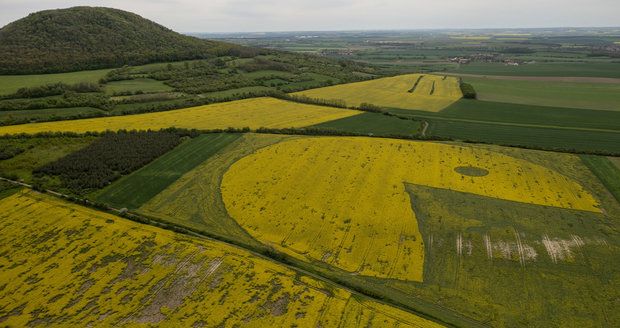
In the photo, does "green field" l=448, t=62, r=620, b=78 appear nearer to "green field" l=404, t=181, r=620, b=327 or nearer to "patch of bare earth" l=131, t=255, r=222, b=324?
"green field" l=404, t=181, r=620, b=327

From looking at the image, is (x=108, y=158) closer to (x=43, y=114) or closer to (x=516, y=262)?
(x=43, y=114)

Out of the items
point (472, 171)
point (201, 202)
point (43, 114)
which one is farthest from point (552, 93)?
point (43, 114)

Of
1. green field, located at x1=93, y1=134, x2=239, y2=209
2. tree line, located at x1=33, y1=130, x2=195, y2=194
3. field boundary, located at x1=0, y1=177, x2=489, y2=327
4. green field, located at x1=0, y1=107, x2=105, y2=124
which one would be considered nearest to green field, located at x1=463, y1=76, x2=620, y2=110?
green field, located at x1=93, y1=134, x2=239, y2=209

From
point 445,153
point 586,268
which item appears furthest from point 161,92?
point 586,268

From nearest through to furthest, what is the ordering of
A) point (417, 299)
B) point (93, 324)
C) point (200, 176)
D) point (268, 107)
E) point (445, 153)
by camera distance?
point (93, 324), point (417, 299), point (200, 176), point (445, 153), point (268, 107)

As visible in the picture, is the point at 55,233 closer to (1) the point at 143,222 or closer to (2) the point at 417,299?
(1) the point at 143,222
